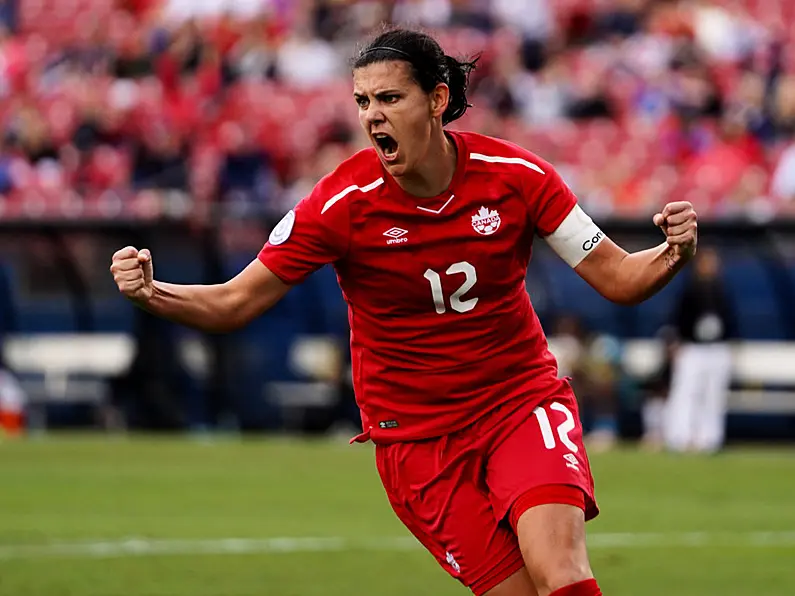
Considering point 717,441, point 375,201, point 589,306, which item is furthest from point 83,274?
point 375,201

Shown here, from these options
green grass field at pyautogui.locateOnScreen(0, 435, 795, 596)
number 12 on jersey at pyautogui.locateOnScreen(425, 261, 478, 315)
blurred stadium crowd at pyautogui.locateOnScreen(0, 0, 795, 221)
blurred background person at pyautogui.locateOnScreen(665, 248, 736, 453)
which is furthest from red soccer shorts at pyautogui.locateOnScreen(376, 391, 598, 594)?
blurred stadium crowd at pyautogui.locateOnScreen(0, 0, 795, 221)

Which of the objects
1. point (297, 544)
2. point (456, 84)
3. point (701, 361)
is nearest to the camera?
point (456, 84)

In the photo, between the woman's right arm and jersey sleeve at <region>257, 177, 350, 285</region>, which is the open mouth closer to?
jersey sleeve at <region>257, 177, 350, 285</region>

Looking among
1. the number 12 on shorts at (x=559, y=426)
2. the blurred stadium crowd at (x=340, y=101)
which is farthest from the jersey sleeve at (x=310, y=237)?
the blurred stadium crowd at (x=340, y=101)

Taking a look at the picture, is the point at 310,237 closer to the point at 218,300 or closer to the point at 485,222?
the point at 218,300

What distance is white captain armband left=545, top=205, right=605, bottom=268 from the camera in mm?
6328

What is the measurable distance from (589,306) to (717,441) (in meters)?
2.22

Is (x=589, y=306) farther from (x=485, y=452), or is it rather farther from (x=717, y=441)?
(x=485, y=452)

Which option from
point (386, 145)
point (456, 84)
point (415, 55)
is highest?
point (415, 55)

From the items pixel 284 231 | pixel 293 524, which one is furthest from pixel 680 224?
pixel 293 524

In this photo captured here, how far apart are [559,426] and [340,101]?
17090mm

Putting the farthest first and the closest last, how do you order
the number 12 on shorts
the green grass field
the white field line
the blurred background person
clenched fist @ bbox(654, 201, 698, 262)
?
1. the blurred background person
2. the white field line
3. the green grass field
4. the number 12 on shorts
5. clenched fist @ bbox(654, 201, 698, 262)

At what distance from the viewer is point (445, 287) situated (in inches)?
248

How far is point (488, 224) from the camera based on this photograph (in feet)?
20.7
